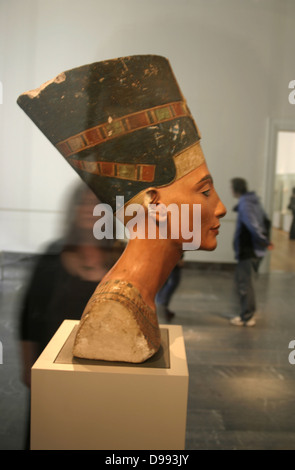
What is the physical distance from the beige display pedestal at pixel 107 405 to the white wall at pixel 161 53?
2.20 ft

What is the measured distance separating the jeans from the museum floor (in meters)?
0.04

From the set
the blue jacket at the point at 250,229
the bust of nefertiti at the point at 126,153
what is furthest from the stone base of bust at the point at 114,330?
the blue jacket at the point at 250,229

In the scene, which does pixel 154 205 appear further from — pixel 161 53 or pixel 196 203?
pixel 161 53

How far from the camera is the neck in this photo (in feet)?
4.78

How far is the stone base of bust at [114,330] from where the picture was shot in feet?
4.40

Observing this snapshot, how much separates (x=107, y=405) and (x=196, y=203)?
2.52 feet

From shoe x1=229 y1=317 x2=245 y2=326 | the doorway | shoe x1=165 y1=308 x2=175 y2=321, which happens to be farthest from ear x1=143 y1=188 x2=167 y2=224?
shoe x1=229 y1=317 x2=245 y2=326

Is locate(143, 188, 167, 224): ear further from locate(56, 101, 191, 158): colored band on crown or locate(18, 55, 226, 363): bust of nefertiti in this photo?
locate(56, 101, 191, 158): colored band on crown

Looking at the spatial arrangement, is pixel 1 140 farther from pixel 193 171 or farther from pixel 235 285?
pixel 235 285

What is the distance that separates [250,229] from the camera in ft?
6.38

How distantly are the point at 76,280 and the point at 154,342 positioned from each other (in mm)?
566

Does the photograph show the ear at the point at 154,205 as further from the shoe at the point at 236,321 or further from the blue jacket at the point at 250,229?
the shoe at the point at 236,321

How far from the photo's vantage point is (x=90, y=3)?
166 cm

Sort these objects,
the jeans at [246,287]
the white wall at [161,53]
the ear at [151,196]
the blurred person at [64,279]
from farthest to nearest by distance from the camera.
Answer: the jeans at [246,287] → the blurred person at [64,279] → the white wall at [161,53] → the ear at [151,196]
